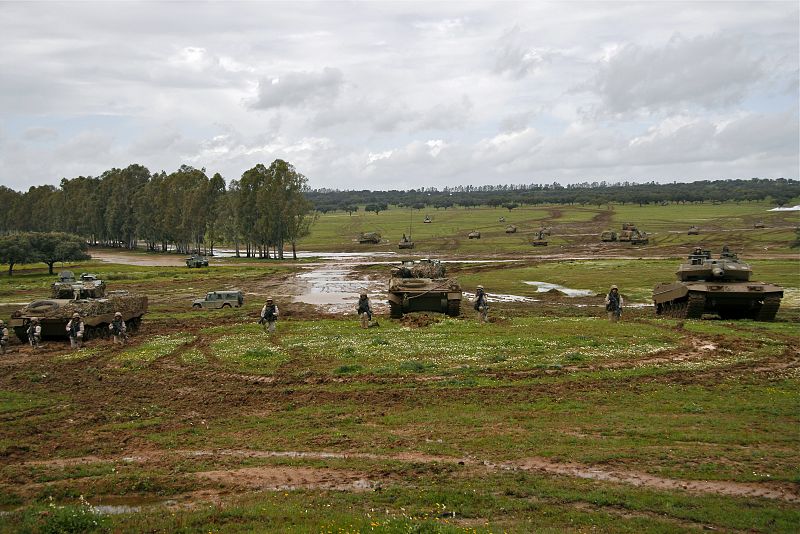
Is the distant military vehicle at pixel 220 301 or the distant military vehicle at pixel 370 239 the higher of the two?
the distant military vehicle at pixel 370 239

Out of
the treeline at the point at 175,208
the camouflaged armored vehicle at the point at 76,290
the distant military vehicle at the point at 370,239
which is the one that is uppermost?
the treeline at the point at 175,208

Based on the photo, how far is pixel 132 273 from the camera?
7269 cm

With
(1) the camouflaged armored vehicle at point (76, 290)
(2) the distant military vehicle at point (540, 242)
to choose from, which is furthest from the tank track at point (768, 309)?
(2) the distant military vehicle at point (540, 242)

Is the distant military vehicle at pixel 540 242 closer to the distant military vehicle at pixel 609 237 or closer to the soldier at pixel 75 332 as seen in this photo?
the distant military vehicle at pixel 609 237

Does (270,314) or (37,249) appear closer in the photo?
(270,314)

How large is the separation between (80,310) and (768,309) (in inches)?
1116

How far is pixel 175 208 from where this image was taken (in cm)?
10900

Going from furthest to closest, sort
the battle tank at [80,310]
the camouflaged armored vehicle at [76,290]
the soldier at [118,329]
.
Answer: the camouflaged armored vehicle at [76,290]
the battle tank at [80,310]
the soldier at [118,329]

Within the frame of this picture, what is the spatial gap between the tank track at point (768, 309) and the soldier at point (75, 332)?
27.5m

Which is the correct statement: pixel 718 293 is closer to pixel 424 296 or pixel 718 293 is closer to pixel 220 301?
pixel 424 296

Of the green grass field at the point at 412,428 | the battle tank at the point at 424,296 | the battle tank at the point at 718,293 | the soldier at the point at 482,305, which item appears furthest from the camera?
the battle tank at the point at 424,296

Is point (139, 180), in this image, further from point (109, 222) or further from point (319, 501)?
point (319, 501)

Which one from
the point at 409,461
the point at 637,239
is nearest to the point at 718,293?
the point at 409,461

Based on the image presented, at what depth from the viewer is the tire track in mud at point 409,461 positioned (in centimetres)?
1098
